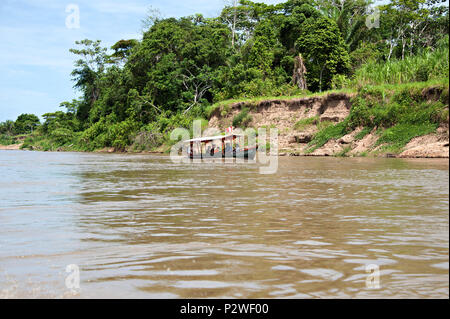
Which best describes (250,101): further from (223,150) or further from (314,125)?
(223,150)

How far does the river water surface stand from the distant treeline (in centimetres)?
2229

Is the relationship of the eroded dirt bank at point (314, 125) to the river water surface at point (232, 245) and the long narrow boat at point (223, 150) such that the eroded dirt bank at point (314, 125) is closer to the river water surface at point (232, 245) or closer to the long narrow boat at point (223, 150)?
the long narrow boat at point (223, 150)

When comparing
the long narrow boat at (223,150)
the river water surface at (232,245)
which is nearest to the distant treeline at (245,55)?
the long narrow boat at (223,150)

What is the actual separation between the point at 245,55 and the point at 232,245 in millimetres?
39392

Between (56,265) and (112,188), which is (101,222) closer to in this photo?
(56,265)

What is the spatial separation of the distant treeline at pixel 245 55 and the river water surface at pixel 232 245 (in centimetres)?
2229

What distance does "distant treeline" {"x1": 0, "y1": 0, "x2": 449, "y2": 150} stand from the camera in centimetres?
3388

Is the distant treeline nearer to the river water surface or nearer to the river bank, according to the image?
the river bank

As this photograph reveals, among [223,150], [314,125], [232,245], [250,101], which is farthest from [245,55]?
[232,245]

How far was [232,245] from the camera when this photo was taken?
4066mm

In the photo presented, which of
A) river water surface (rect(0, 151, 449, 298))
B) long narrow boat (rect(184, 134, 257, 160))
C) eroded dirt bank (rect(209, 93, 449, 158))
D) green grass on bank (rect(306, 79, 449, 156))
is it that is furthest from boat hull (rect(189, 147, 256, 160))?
river water surface (rect(0, 151, 449, 298))

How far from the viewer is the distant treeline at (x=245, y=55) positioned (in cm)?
3388

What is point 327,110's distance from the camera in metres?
27.1

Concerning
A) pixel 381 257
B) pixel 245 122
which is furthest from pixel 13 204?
pixel 245 122
